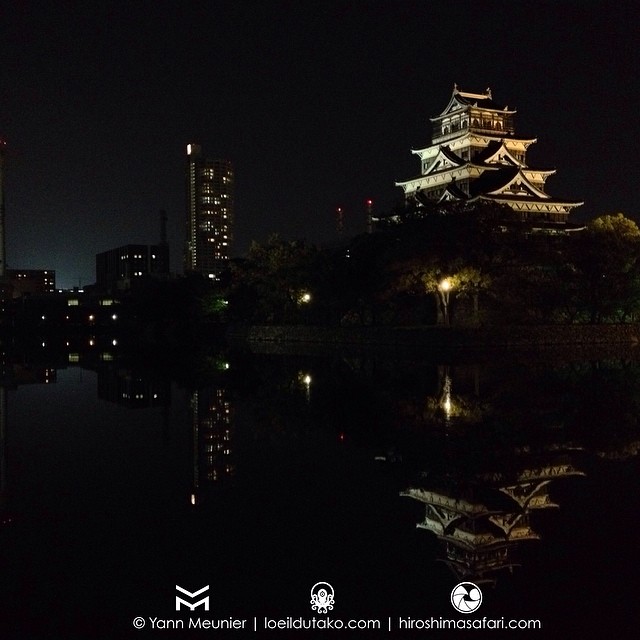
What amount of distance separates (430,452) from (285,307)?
44.9 metres

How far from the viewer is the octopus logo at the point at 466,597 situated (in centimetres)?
A: 719

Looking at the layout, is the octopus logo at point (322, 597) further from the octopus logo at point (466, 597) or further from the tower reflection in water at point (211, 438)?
the tower reflection in water at point (211, 438)

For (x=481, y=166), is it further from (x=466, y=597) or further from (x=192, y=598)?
(x=192, y=598)

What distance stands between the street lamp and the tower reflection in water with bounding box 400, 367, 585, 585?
28.3m

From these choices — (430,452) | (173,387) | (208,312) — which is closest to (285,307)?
(208,312)

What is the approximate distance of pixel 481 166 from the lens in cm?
5953

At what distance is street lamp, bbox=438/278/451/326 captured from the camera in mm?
43903

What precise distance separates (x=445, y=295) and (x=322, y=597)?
39.1m

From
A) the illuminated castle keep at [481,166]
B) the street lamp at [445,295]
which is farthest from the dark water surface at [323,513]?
the illuminated castle keep at [481,166]

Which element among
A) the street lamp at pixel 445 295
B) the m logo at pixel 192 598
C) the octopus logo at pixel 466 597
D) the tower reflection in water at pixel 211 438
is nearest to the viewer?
the octopus logo at pixel 466 597

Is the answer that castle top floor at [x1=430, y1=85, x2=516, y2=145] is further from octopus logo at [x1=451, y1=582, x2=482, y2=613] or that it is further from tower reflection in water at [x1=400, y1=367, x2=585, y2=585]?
octopus logo at [x1=451, y1=582, x2=482, y2=613]

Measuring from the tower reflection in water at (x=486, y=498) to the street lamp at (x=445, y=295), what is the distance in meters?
28.3

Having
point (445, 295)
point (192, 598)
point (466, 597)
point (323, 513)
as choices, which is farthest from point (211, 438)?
point (445, 295)

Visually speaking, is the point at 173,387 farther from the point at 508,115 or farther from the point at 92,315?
the point at 92,315
